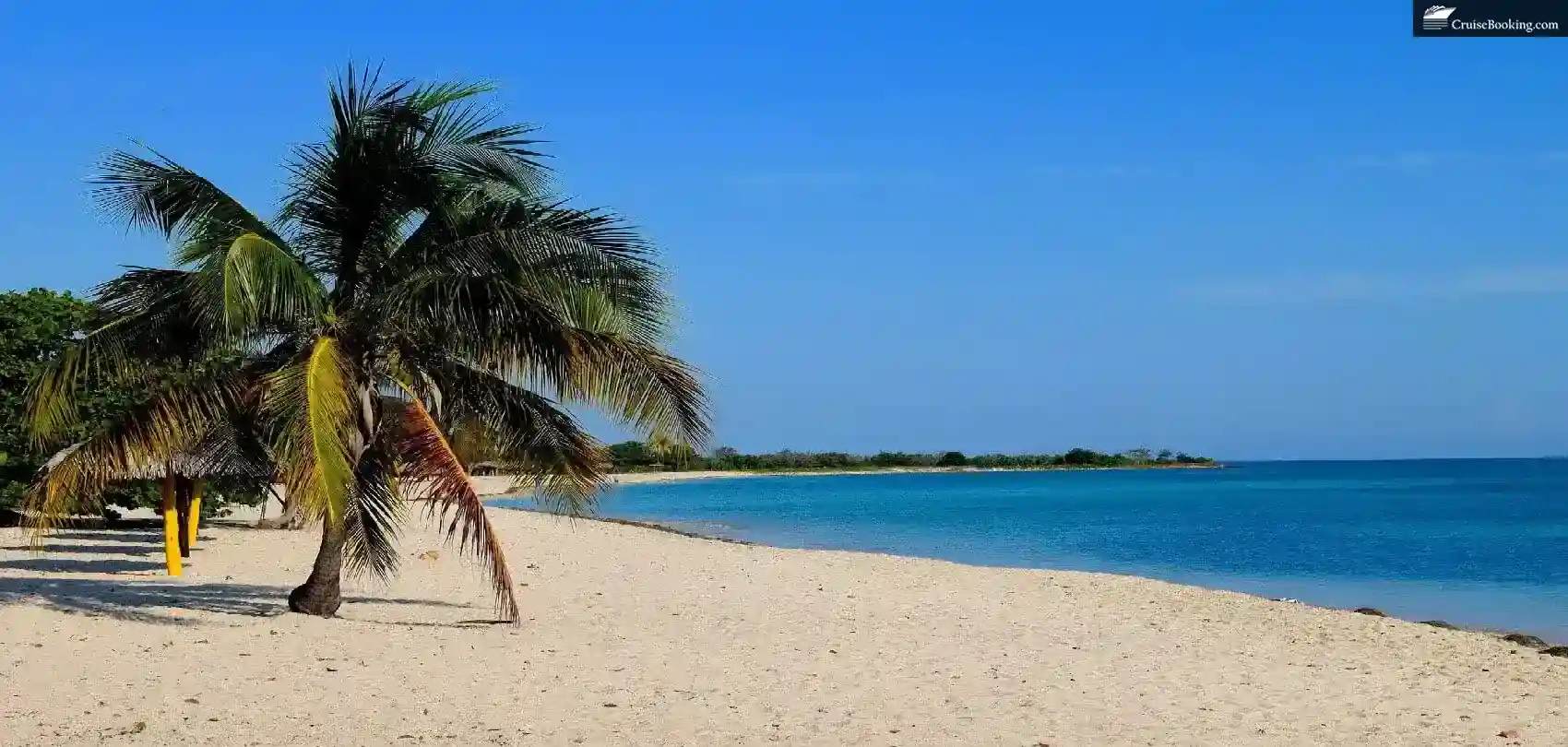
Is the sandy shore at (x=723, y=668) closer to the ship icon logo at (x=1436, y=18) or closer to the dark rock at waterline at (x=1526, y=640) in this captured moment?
the dark rock at waterline at (x=1526, y=640)

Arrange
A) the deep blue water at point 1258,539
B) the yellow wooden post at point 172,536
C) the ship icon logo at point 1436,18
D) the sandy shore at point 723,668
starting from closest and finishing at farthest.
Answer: the sandy shore at point 723,668 → the ship icon logo at point 1436,18 → the yellow wooden post at point 172,536 → the deep blue water at point 1258,539

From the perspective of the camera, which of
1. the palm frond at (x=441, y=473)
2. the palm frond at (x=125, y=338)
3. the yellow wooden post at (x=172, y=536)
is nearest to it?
the palm frond at (x=441, y=473)

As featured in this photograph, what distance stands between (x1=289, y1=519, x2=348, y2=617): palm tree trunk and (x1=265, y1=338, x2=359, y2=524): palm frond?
1.63 metres

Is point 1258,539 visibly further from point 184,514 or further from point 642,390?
point 642,390

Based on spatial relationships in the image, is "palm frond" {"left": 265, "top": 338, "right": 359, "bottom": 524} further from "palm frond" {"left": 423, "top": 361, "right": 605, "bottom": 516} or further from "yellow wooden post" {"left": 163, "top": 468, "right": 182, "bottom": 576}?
"yellow wooden post" {"left": 163, "top": 468, "right": 182, "bottom": 576}

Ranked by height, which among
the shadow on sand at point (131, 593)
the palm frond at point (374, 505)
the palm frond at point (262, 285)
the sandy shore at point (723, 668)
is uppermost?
the palm frond at point (262, 285)

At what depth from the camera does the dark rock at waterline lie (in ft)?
46.9

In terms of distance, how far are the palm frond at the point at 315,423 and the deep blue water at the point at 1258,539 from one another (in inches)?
555

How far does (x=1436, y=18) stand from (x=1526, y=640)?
22.0 feet

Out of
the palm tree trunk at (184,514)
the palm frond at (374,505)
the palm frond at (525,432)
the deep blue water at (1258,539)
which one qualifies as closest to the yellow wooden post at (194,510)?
the palm tree trunk at (184,514)

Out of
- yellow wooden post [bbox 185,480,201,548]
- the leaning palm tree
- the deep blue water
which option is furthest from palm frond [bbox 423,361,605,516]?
the deep blue water

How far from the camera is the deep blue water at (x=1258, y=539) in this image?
71.9 ft

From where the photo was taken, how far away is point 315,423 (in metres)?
9.71

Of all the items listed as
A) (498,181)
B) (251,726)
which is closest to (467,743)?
(251,726)
